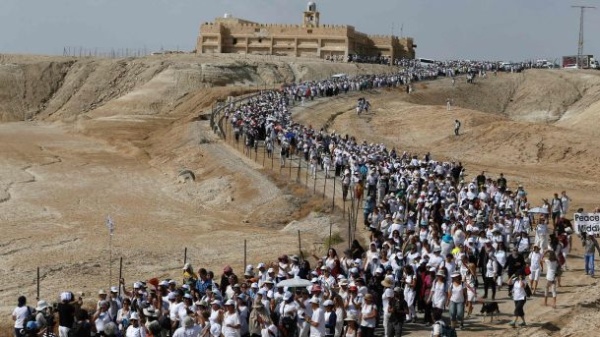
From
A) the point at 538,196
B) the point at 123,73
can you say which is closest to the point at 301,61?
the point at 123,73

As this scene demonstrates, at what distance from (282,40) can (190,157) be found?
48831 mm

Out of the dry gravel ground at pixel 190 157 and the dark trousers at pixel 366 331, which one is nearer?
the dark trousers at pixel 366 331

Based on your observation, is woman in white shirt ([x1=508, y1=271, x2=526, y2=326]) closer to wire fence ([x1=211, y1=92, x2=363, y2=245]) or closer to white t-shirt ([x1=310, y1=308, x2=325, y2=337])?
white t-shirt ([x1=310, y1=308, x2=325, y2=337])

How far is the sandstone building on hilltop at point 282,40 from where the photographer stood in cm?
8838

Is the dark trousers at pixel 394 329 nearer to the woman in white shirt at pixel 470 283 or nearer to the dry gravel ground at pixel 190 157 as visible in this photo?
the dry gravel ground at pixel 190 157

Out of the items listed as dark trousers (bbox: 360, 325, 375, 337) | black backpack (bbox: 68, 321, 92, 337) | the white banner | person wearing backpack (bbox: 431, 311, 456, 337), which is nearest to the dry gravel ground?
the white banner

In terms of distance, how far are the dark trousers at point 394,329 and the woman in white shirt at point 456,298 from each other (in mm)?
1078

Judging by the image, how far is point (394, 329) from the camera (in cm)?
1650

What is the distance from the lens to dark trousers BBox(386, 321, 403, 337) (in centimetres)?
1634

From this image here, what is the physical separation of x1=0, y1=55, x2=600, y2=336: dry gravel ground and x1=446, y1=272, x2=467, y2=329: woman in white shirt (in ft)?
1.37

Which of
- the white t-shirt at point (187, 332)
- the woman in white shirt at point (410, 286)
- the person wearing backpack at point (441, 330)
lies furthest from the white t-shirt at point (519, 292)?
the white t-shirt at point (187, 332)

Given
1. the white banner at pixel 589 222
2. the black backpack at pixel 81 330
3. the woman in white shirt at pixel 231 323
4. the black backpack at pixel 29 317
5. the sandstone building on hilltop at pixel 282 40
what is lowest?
the black backpack at pixel 29 317

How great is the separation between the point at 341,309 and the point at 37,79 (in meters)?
70.9

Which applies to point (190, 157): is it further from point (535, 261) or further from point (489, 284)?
point (535, 261)
